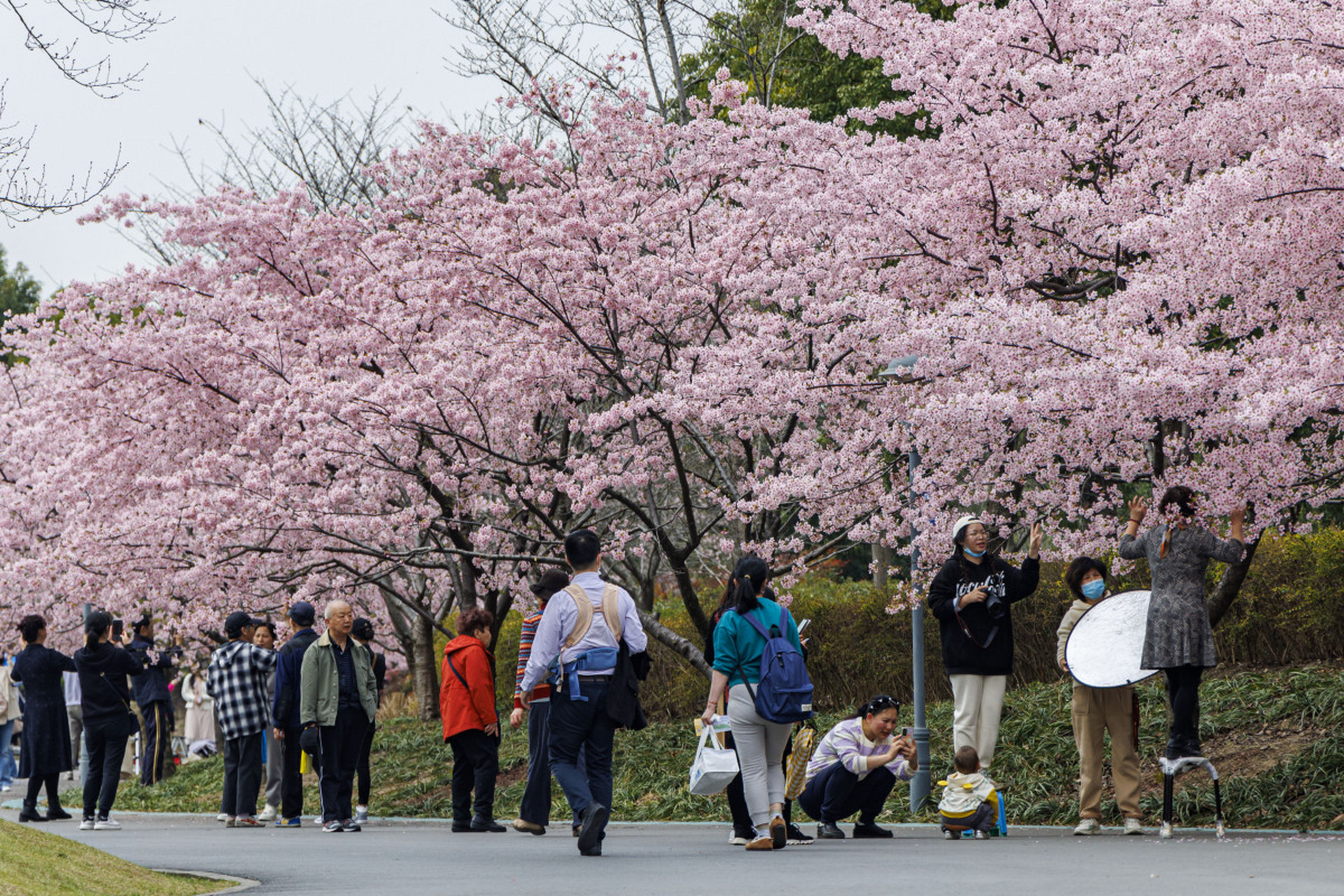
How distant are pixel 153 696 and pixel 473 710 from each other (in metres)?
8.52

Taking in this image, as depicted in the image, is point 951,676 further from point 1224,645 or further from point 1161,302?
point 1224,645

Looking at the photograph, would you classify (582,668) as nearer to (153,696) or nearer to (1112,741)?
(1112,741)

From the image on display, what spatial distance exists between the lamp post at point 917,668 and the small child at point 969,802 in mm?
1607

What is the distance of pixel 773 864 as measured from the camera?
7738 mm

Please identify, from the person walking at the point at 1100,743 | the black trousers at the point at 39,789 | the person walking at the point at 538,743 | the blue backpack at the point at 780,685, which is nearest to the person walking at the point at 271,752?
the black trousers at the point at 39,789

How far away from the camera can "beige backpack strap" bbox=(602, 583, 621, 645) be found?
880cm

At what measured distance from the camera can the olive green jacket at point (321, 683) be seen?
11688mm

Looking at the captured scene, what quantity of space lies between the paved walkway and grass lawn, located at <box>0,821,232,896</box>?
464mm

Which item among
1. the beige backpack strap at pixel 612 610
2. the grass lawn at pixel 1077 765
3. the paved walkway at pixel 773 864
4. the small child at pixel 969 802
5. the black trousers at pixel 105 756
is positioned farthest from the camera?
the black trousers at pixel 105 756

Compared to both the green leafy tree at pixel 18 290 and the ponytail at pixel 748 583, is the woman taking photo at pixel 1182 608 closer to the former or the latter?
the ponytail at pixel 748 583

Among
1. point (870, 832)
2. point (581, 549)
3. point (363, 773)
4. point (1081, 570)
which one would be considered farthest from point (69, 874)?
point (1081, 570)

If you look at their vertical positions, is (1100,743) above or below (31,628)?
below

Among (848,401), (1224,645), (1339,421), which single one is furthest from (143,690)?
(1339,421)

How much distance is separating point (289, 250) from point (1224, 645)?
1120cm
